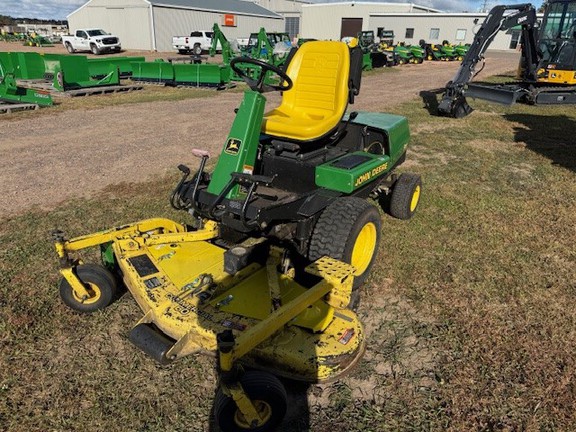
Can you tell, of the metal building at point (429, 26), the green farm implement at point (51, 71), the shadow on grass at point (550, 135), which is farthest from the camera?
the metal building at point (429, 26)

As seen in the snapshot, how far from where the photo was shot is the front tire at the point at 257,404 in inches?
77.5

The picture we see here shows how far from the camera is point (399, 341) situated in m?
2.82

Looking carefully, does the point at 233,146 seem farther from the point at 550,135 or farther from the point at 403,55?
the point at 403,55

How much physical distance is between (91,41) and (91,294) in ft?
93.4

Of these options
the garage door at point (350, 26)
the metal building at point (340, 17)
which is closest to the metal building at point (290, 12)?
the metal building at point (340, 17)

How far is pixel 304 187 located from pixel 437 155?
427 cm

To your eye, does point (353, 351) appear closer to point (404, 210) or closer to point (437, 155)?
point (404, 210)

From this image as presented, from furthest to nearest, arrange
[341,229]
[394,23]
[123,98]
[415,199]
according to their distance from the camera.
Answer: [394,23], [123,98], [415,199], [341,229]

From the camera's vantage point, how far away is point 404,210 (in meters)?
4.43

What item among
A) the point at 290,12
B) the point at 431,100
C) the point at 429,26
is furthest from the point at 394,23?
the point at 431,100

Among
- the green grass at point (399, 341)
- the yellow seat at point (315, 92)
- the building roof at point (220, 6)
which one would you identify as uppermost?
the building roof at point (220, 6)

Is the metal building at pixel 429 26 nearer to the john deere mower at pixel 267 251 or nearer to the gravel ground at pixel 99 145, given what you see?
the gravel ground at pixel 99 145

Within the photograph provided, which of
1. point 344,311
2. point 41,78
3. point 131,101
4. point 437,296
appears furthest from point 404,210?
point 41,78

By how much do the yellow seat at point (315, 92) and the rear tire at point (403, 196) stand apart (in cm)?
118
